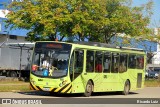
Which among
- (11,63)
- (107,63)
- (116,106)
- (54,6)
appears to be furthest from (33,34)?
(116,106)

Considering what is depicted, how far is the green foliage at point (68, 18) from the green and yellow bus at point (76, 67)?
9.99 m

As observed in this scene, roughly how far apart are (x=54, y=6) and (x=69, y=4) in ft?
4.25

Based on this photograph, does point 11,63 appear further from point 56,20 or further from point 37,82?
point 37,82

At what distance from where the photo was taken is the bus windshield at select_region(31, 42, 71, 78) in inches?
832

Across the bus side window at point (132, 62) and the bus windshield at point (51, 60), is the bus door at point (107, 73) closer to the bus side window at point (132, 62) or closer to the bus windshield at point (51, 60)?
the bus side window at point (132, 62)

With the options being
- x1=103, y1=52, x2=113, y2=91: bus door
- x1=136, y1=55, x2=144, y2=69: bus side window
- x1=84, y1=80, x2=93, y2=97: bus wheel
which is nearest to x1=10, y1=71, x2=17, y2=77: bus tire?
x1=136, y1=55, x2=144, y2=69: bus side window

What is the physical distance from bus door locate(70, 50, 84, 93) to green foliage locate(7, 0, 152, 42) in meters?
12.8

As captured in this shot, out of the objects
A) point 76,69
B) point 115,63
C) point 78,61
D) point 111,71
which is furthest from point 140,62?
point 76,69

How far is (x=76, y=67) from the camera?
21.6 metres

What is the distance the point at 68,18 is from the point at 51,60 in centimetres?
1396

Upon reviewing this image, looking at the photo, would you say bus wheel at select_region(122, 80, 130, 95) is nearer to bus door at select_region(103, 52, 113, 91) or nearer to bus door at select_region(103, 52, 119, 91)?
bus door at select_region(103, 52, 119, 91)

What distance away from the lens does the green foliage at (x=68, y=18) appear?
35.3m

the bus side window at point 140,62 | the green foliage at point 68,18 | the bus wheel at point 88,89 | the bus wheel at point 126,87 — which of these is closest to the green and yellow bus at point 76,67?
the bus wheel at point 88,89

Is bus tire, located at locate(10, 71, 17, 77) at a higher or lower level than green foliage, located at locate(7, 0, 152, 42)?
lower
